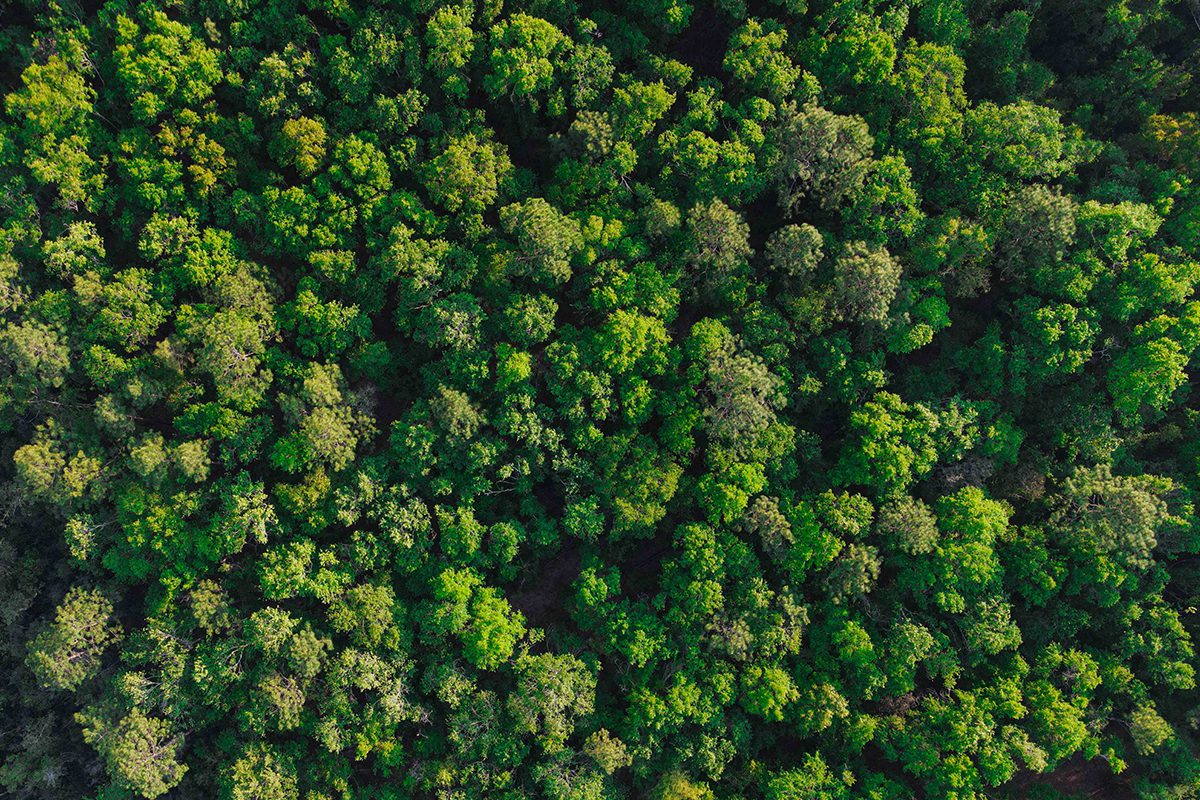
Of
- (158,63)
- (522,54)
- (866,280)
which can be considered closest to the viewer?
(158,63)

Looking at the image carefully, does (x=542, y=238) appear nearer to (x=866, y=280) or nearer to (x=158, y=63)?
(x=866, y=280)

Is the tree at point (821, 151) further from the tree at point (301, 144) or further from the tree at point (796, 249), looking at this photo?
the tree at point (301, 144)

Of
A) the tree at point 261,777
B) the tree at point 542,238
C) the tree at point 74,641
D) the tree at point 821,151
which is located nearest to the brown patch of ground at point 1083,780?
the tree at point 821,151

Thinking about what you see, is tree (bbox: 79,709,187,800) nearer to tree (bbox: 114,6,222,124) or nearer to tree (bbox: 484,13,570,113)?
tree (bbox: 114,6,222,124)

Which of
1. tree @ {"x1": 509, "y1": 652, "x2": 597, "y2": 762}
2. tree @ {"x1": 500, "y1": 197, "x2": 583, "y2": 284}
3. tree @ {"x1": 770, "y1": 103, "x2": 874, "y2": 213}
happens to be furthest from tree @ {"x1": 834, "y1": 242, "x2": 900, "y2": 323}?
tree @ {"x1": 509, "y1": 652, "x2": 597, "y2": 762}

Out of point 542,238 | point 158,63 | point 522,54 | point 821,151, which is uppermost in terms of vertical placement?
point 821,151

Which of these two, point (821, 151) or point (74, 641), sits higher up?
point (821, 151)

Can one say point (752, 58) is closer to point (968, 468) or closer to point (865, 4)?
point (865, 4)

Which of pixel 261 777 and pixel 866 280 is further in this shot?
pixel 866 280

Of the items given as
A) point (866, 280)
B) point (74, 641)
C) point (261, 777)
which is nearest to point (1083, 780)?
point (866, 280)
